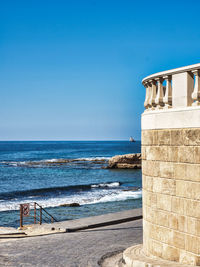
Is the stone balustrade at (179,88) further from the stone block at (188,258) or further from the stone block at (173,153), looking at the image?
the stone block at (188,258)

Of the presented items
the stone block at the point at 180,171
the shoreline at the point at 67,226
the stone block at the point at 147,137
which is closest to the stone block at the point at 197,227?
the stone block at the point at 180,171

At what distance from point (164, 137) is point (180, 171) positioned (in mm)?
777

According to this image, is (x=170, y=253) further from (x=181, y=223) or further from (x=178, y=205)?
(x=178, y=205)

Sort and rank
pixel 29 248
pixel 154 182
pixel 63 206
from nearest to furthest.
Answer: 1. pixel 154 182
2. pixel 29 248
3. pixel 63 206

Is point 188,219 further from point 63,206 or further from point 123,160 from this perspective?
point 123,160

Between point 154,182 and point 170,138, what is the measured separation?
0.96 m

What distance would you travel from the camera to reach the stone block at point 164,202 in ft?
22.3

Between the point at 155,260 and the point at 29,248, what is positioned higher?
the point at 155,260

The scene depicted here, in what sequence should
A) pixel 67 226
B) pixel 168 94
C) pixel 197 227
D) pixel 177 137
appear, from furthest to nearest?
pixel 67 226, pixel 168 94, pixel 177 137, pixel 197 227

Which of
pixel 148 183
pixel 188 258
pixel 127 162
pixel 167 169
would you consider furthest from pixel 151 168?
pixel 127 162

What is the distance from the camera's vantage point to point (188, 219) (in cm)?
642

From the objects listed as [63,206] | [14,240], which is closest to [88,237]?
[14,240]

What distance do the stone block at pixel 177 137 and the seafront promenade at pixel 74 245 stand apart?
4.54 metres

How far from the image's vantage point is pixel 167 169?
270 inches
